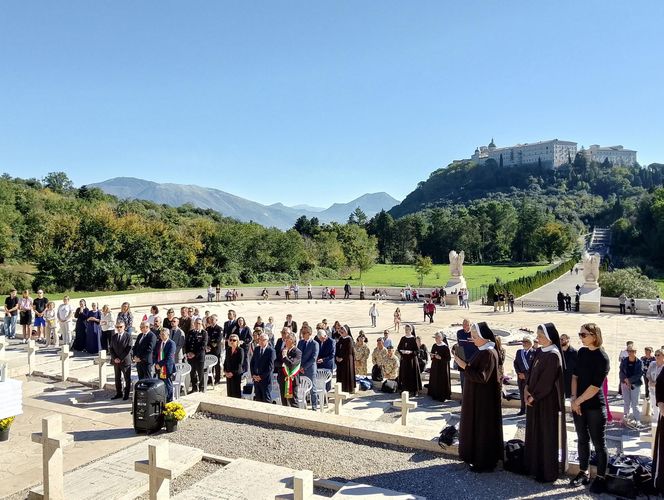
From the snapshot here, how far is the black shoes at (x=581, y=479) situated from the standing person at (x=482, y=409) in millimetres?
837

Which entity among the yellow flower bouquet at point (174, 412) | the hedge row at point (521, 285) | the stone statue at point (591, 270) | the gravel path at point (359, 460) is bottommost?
the gravel path at point (359, 460)

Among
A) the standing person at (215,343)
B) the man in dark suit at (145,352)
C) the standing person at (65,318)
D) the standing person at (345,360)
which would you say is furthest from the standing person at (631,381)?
the standing person at (65,318)

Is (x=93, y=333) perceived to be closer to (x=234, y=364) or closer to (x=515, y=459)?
(x=234, y=364)

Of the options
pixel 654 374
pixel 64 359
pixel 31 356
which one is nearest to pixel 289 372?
pixel 64 359

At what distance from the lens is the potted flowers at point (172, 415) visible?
27.2 feet

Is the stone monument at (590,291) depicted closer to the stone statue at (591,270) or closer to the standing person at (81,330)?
the stone statue at (591,270)

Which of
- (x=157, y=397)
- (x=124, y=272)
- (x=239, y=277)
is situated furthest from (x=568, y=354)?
(x=239, y=277)

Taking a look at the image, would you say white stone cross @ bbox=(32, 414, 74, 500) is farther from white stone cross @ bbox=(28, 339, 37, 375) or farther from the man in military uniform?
white stone cross @ bbox=(28, 339, 37, 375)

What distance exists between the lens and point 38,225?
44.3 meters

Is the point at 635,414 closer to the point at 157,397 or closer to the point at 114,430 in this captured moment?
the point at 157,397

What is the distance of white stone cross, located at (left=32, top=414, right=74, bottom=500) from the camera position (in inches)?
→ 241

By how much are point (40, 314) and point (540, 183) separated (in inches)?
6792

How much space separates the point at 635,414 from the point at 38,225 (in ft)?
150

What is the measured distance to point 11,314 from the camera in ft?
58.5
